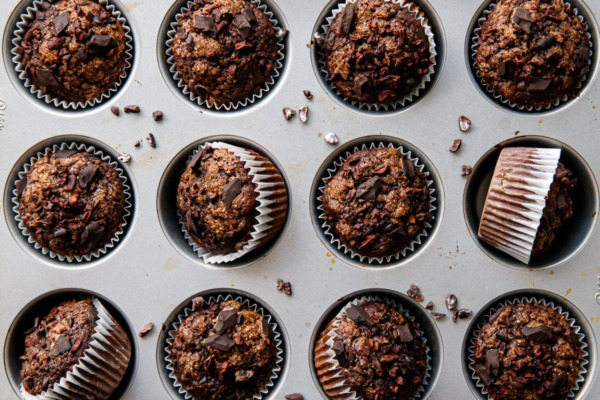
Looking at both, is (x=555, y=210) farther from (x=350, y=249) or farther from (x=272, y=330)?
(x=272, y=330)

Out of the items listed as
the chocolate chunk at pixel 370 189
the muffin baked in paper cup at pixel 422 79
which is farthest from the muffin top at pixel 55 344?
the muffin baked in paper cup at pixel 422 79

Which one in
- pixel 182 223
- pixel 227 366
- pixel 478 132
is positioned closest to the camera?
pixel 227 366

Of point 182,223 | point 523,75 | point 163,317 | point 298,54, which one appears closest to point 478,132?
point 523,75

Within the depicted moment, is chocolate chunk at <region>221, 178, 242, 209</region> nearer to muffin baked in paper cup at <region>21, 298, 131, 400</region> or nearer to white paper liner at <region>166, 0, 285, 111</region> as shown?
white paper liner at <region>166, 0, 285, 111</region>

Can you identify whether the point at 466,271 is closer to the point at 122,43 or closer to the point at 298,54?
the point at 298,54

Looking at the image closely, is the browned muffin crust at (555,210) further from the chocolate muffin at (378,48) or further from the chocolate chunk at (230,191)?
the chocolate chunk at (230,191)

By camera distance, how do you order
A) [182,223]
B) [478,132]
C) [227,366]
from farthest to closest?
1. [182,223]
2. [478,132]
3. [227,366]
